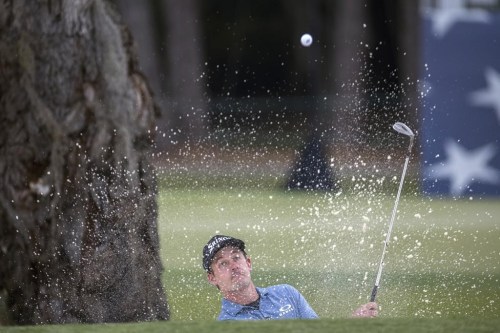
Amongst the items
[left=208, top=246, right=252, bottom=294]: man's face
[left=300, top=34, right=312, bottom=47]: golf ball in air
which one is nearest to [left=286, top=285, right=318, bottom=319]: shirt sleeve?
[left=208, top=246, right=252, bottom=294]: man's face

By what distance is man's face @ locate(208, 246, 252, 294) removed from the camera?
2.98 meters

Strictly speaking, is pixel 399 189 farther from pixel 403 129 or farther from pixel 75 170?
pixel 75 170

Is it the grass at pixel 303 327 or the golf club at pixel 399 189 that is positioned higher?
the golf club at pixel 399 189

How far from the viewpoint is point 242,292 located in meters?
2.97

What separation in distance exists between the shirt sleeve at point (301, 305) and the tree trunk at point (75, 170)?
47 centimetres

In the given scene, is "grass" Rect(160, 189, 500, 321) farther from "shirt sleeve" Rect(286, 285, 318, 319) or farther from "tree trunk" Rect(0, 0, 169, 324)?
"shirt sleeve" Rect(286, 285, 318, 319)

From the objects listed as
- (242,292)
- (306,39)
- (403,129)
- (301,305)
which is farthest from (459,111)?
(242,292)

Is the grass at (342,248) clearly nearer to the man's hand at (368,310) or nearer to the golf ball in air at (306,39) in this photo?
the man's hand at (368,310)

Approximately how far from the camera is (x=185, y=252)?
326 centimetres

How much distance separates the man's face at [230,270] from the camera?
9.78 ft

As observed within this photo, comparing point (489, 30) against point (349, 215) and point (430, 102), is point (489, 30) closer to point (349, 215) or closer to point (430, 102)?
point (430, 102)

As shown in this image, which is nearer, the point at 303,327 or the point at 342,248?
the point at 303,327

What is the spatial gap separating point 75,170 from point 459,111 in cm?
125

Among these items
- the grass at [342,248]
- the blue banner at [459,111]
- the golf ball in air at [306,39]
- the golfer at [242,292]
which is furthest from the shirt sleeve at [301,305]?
the golf ball in air at [306,39]
